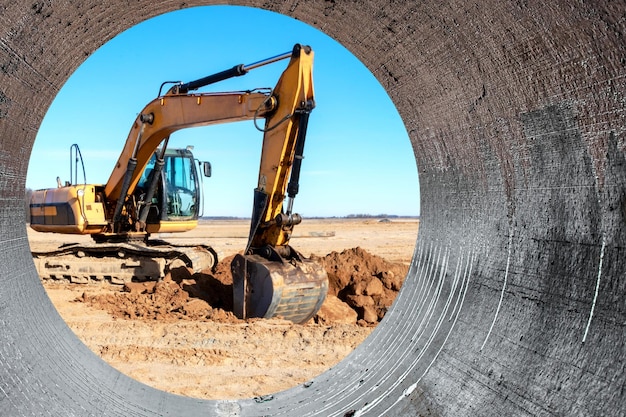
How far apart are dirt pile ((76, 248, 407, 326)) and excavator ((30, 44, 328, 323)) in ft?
Result: 2.09

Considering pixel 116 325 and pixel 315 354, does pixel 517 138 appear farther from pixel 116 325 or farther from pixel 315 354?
pixel 116 325

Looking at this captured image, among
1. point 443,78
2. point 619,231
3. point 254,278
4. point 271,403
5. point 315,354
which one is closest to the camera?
point 619,231

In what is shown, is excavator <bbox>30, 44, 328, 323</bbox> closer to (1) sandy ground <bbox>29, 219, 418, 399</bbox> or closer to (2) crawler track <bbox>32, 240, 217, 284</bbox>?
(2) crawler track <bbox>32, 240, 217, 284</bbox>

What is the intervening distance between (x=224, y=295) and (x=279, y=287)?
2.54 m

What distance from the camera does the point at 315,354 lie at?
6859mm

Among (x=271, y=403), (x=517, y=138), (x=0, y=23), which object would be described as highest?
(x=0, y=23)

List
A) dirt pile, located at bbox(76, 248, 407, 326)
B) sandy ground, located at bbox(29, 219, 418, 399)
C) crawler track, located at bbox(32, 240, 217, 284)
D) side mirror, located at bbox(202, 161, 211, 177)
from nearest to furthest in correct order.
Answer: sandy ground, located at bbox(29, 219, 418, 399) → dirt pile, located at bbox(76, 248, 407, 326) → side mirror, located at bbox(202, 161, 211, 177) → crawler track, located at bbox(32, 240, 217, 284)

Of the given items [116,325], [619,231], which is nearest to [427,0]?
[619,231]

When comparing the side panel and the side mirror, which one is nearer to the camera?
the side mirror

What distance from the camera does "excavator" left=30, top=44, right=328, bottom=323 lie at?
787 centimetres

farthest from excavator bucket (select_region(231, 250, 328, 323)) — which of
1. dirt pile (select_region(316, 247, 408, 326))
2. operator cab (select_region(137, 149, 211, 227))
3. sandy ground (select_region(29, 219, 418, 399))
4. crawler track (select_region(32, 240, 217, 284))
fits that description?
operator cab (select_region(137, 149, 211, 227))

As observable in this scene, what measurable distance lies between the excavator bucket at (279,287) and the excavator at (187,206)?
0.01m

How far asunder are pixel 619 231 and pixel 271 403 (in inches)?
85.7

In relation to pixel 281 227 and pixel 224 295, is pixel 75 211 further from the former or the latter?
pixel 281 227
